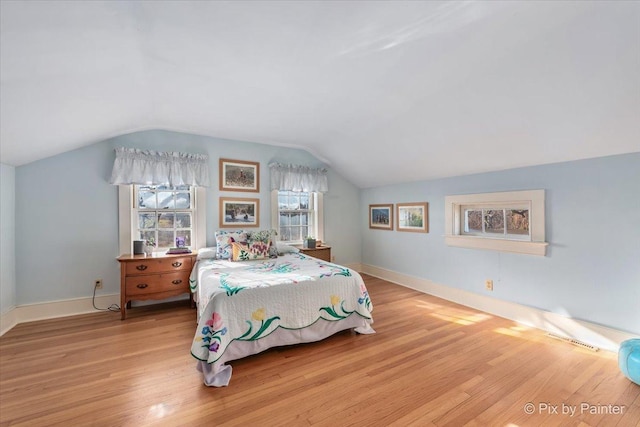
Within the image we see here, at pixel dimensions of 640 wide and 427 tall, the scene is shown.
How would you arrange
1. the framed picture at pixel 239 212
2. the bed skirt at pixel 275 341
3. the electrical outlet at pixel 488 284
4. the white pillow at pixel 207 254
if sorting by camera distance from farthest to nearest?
the framed picture at pixel 239 212 → the white pillow at pixel 207 254 → the electrical outlet at pixel 488 284 → the bed skirt at pixel 275 341

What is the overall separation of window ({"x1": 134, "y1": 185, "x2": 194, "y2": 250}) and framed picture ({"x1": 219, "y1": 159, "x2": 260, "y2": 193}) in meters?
0.52

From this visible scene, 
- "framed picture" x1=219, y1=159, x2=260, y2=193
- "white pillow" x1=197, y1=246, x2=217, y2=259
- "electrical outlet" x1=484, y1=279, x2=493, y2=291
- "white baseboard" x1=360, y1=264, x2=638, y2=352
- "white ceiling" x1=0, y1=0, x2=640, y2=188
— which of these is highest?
"white ceiling" x1=0, y1=0, x2=640, y2=188

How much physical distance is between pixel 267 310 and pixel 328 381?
2.33 feet

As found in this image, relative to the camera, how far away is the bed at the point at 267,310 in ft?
6.31

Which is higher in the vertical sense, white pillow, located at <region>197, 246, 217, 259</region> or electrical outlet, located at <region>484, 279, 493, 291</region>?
white pillow, located at <region>197, 246, 217, 259</region>

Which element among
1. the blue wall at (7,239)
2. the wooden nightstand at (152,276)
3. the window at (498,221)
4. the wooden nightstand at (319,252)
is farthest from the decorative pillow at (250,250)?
the window at (498,221)

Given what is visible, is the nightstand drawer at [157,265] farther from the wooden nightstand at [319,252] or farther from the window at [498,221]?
the window at [498,221]

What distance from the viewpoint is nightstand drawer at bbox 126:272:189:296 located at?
9.74ft

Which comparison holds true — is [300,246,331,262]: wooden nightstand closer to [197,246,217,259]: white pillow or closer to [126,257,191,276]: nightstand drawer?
[197,246,217,259]: white pillow

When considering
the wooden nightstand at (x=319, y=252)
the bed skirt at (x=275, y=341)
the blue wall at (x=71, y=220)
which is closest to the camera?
the bed skirt at (x=275, y=341)

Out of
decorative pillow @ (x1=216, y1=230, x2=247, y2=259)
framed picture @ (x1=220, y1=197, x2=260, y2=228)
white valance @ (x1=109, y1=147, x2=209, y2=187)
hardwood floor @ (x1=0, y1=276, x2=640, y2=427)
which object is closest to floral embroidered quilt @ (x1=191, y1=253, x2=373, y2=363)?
hardwood floor @ (x1=0, y1=276, x2=640, y2=427)

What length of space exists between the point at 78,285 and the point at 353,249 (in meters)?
4.18

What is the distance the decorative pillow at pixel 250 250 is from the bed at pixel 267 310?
0.39 metres

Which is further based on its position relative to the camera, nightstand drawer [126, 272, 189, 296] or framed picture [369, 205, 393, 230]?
framed picture [369, 205, 393, 230]
